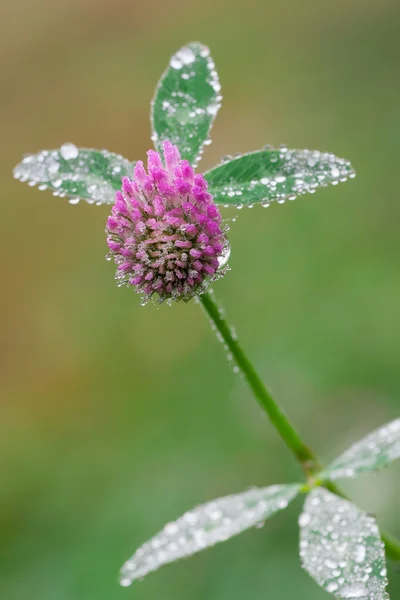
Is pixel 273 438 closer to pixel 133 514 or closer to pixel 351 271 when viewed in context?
pixel 133 514

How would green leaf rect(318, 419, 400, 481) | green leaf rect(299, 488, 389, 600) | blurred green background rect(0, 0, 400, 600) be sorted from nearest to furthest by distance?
green leaf rect(299, 488, 389, 600) < green leaf rect(318, 419, 400, 481) < blurred green background rect(0, 0, 400, 600)

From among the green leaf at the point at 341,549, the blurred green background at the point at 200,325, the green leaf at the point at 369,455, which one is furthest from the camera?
the blurred green background at the point at 200,325

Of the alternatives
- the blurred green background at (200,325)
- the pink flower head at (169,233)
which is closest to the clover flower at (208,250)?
the pink flower head at (169,233)

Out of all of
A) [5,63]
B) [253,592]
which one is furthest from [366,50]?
[253,592]

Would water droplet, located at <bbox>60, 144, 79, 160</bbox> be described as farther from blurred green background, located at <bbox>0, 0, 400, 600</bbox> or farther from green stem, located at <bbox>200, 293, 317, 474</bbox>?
blurred green background, located at <bbox>0, 0, 400, 600</bbox>

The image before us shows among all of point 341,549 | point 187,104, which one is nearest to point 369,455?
point 341,549

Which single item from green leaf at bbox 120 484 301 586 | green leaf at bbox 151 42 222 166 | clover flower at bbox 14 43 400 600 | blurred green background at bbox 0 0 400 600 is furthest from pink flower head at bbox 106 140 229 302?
blurred green background at bbox 0 0 400 600

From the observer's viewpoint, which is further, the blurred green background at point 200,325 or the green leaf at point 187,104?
the blurred green background at point 200,325

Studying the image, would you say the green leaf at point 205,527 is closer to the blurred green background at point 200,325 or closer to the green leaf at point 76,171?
the green leaf at point 76,171
